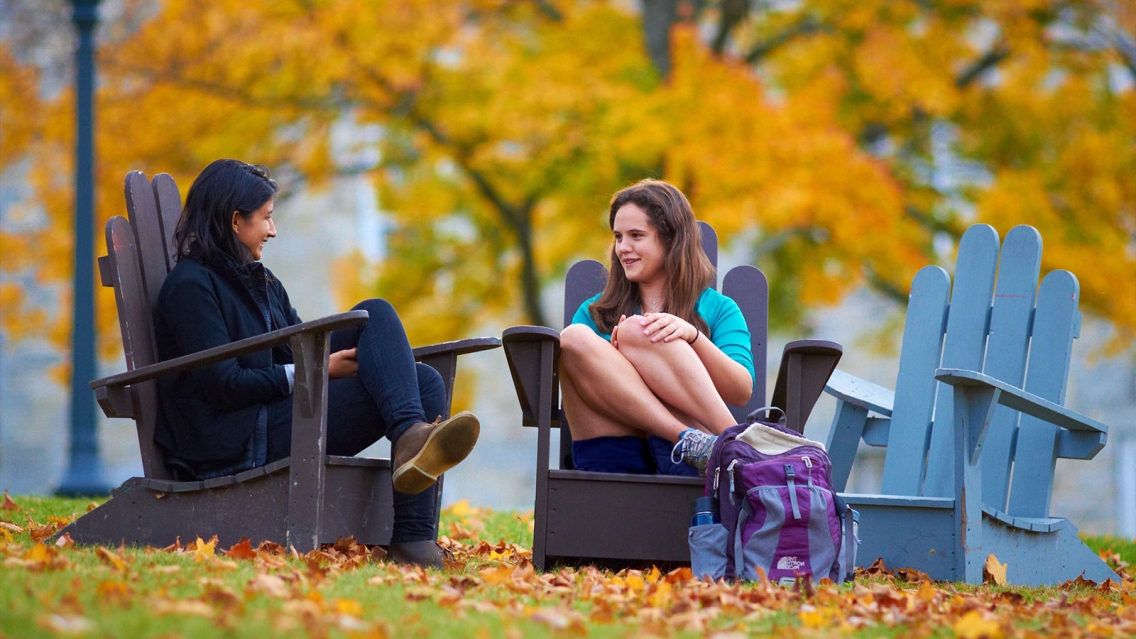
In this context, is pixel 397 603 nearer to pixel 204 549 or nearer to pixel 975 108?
pixel 204 549

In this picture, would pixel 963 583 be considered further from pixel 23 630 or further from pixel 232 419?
pixel 23 630

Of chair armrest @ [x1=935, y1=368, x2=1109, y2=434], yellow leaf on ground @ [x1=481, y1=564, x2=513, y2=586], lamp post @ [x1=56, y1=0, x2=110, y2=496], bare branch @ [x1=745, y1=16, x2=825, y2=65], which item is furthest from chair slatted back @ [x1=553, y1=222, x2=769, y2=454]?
bare branch @ [x1=745, y1=16, x2=825, y2=65]

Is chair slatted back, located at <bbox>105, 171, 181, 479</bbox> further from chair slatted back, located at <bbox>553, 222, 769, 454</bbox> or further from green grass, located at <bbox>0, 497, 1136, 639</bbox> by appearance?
chair slatted back, located at <bbox>553, 222, 769, 454</bbox>

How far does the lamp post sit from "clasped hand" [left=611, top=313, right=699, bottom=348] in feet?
12.6

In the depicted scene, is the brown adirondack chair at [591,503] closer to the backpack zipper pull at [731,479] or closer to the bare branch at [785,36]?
the backpack zipper pull at [731,479]

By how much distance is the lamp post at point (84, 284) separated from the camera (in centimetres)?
634

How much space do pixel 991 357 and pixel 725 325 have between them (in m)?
1.11

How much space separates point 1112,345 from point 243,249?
883 cm

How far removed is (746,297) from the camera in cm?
408

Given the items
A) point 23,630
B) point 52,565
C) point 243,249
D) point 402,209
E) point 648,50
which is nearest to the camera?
point 23,630

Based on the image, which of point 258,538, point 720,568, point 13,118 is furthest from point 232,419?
point 13,118

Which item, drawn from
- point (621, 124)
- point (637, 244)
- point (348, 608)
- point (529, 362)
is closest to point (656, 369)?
point (529, 362)

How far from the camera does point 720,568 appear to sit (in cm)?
312

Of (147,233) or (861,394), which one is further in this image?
(861,394)
